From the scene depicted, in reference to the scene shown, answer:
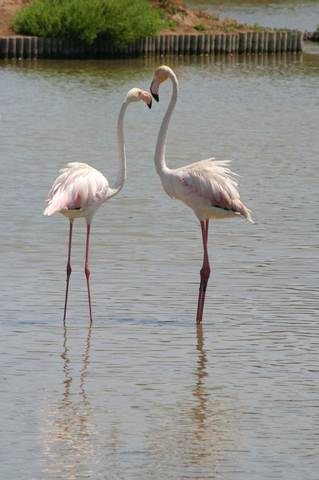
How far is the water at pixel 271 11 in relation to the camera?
45.3m

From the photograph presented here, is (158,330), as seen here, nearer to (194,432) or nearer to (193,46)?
(194,432)

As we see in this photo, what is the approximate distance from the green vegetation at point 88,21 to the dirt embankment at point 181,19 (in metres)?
1.46

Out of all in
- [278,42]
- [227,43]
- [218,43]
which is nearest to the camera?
[218,43]

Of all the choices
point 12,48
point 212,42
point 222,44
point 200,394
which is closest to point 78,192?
point 200,394

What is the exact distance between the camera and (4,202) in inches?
583

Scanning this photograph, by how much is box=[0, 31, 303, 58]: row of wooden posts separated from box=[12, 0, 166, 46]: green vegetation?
30 cm

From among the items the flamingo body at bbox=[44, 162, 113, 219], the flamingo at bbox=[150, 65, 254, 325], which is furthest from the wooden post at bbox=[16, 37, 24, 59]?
the flamingo body at bbox=[44, 162, 113, 219]

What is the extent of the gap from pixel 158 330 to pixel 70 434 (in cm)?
242

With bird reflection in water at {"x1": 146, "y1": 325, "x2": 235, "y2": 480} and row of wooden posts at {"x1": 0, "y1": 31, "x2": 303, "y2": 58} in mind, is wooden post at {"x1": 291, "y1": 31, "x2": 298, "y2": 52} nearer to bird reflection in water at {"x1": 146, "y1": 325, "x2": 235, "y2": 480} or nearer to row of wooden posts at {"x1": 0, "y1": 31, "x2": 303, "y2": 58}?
row of wooden posts at {"x1": 0, "y1": 31, "x2": 303, "y2": 58}

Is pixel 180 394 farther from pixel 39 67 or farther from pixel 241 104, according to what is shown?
pixel 39 67

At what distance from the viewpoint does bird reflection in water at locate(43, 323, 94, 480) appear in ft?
22.4

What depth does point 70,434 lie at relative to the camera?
739cm

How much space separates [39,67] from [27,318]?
22.2 meters

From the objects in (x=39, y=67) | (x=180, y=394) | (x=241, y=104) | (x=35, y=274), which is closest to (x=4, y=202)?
(x=35, y=274)
